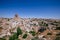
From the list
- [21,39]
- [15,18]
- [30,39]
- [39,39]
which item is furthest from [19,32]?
[15,18]

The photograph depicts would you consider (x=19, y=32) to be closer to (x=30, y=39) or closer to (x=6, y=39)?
(x=6, y=39)

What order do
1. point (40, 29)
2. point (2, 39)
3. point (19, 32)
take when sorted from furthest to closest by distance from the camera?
point (40, 29)
point (19, 32)
point (2, 39)

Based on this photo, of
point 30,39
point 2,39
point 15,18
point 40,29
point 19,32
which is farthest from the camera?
point 15,18

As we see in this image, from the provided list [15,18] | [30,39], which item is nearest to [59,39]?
[30,39]

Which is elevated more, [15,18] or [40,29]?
[15,18]

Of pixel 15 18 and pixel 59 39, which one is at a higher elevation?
pixel 15 18

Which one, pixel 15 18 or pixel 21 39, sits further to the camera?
pixel 15 18

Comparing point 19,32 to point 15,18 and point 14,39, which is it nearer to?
point 14,39

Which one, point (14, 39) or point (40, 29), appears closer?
point (14, 39)

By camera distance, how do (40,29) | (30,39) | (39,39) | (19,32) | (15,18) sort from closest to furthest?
(39,39), (30,39), (19,32), (40,29), (15,18)

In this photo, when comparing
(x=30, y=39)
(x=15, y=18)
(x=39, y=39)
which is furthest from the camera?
(x=15, y=18)
